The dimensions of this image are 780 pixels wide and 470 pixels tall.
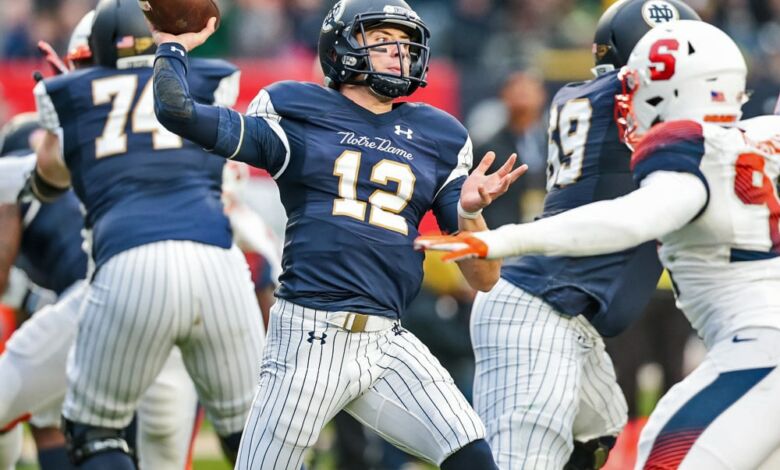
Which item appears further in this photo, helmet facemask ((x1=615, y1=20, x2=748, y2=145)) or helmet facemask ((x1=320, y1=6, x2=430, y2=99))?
helmet facemask ((x1=320, y1=6, x2=430, y2=99))

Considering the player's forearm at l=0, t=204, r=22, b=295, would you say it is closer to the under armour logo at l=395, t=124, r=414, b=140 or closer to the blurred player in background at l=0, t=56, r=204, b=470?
the blurred player in background at l=0, t=56, r=204, b=470

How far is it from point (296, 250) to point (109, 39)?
5.43ft

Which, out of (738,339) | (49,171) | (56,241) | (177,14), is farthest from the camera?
(56,241)

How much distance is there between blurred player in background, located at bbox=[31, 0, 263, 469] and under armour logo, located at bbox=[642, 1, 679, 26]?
5.60 ft

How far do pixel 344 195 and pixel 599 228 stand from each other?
0.90 metres

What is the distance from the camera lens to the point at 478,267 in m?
4.55

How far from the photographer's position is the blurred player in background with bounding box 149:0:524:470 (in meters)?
4.36

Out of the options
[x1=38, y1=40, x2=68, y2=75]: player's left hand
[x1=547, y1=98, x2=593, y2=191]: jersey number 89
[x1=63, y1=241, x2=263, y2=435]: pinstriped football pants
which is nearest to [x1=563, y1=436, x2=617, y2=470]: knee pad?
[x1=547, y1=98, x2=593, y2=191]: jersey number 89

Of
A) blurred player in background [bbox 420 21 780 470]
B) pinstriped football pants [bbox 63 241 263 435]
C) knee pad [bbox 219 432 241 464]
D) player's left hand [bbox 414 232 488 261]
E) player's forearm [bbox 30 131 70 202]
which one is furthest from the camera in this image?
player's forearm [bbox 30 131 70 202]

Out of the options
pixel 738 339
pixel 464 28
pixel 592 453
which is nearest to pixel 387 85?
pixel 738 339

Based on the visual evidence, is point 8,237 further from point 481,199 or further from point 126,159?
point 481,199

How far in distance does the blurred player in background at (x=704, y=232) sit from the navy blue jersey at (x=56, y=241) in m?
2.97

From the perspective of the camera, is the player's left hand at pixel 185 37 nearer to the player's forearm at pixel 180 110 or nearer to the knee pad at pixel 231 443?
the player's forearm at pixel 180 110

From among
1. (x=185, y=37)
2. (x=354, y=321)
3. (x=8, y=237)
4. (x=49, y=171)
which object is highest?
(x=185, y=37)
